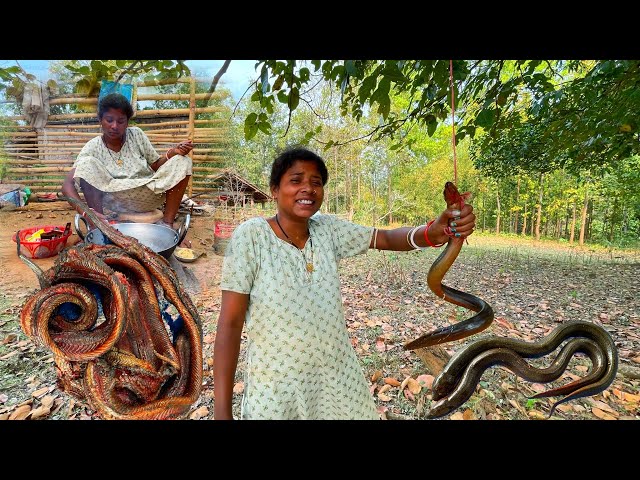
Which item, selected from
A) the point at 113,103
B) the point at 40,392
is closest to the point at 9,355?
the point at 40,392

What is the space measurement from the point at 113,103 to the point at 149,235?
699mm

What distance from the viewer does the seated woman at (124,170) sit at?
176 centimetres

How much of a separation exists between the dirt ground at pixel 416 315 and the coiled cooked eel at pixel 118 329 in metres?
0.48

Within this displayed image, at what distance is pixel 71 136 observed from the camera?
6.16 feet

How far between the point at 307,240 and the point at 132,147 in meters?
1.20

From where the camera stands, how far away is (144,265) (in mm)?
1628

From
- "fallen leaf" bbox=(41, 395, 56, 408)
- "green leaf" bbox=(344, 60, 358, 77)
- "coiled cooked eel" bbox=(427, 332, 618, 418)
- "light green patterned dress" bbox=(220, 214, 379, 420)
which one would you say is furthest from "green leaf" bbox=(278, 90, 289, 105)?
"fallen leaf" bbox=(41, 395, 56, 408)

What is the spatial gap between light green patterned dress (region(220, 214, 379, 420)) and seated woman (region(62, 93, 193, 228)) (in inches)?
35.9

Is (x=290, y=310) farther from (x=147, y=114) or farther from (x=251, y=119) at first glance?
(x=147, y=114)

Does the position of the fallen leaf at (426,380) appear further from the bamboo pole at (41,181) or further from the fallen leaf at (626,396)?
the bamboo pole at (41,181)

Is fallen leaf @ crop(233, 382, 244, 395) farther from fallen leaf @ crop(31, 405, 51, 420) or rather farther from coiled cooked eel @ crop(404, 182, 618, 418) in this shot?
coiled cooked eel @ crop(404, 182, 618, 418)

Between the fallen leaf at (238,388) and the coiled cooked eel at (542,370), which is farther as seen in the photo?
the fallen leaf at (238,388)

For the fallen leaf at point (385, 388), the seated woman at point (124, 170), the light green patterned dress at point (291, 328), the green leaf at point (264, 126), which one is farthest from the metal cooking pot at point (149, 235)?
the fallen leaf at point (385, 388)

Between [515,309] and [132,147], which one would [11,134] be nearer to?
[132,147]
